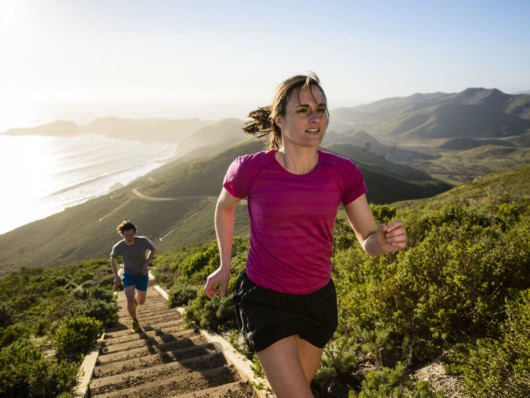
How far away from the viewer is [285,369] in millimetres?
2270

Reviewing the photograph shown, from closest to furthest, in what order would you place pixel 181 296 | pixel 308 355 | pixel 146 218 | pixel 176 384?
pixel 308 355 < pixel 176 384 < pixel 181 296 < pixel 146 218

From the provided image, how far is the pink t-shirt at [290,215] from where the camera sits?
2451 millimetres

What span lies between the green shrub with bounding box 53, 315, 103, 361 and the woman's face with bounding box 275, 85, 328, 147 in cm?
563

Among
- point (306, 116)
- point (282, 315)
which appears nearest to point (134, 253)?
point (282, 315)

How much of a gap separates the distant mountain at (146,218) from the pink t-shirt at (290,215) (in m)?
51.3

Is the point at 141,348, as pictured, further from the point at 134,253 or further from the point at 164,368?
the point at 134,253

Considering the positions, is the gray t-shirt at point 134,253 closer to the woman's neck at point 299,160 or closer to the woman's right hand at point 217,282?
the woman's right hand at point 217,282

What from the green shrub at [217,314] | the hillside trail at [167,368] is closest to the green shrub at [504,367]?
the hillside trail at [167,368]

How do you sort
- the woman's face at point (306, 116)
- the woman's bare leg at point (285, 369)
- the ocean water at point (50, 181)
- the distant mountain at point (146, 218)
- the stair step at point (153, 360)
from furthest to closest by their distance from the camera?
the ocean water at point (50, 181) → the distant mountain at point (146, 218) → the stair step at point (153, 360) → the woman's face at point (306, 116) → the woman's bare leg at point (285, 369)

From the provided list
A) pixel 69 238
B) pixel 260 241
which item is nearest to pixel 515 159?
pixel 69 238

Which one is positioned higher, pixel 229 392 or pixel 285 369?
pixel 285 369

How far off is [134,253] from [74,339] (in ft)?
7.16

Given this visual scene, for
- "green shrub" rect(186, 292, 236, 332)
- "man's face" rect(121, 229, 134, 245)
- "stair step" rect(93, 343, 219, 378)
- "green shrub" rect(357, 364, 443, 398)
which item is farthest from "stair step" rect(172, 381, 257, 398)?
"man's face" rect(121, 229, 134, 245)

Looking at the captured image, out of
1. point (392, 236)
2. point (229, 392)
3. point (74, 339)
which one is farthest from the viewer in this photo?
point (74, 339)
